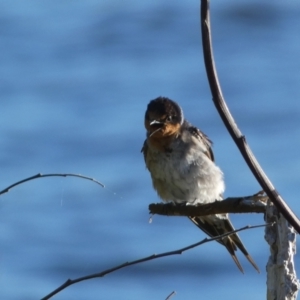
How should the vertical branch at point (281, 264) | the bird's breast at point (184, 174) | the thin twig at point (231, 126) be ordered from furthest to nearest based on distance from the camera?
the bird's breast at point (184, 174) < the vertical branch at point (281, 264) < the thin twig at point (231, 126)

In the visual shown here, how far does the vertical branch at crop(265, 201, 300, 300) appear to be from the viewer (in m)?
1.82

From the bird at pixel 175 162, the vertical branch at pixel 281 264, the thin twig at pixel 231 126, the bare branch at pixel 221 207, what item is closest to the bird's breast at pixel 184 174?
the bird at pixel 175 162

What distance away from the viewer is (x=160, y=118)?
16.8ft

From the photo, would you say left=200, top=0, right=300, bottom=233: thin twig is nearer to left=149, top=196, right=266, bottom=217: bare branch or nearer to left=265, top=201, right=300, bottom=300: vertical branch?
left=265, top=201, right=300, bottom=300: vertical branch

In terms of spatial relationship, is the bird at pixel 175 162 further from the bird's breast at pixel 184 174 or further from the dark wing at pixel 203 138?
the dark wing at pixel 203 138

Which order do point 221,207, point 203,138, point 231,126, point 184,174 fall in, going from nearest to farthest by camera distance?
point 231,126 → point 221,207 → point 184,174 → point 203,138

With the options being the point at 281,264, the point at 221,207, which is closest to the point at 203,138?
the point at 221,207

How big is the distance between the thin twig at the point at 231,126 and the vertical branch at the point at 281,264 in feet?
2.18

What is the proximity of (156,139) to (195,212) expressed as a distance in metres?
2.15

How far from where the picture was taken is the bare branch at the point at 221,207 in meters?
2.46

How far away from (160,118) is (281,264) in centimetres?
334

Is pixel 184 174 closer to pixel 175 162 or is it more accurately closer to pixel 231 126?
pixel 175 162

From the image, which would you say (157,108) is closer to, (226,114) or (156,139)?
(156,139)

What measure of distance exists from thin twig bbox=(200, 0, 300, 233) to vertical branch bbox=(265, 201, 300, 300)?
0.66m
